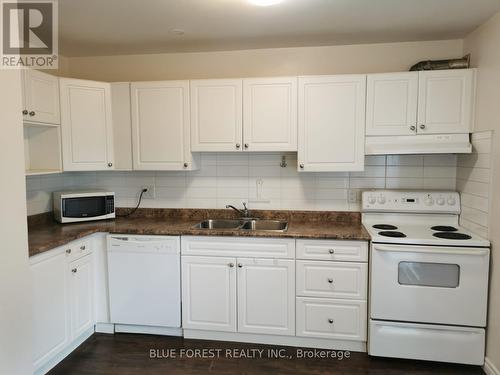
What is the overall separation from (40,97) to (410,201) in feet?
9.97

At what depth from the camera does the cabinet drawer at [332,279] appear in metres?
2.54

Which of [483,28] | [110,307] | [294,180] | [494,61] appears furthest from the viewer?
[294,180]

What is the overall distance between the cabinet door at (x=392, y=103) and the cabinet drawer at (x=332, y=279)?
1.06 metres

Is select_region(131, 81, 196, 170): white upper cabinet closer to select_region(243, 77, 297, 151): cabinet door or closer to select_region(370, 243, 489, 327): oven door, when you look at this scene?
select_region(243, 77, 297, 151): cabinet door

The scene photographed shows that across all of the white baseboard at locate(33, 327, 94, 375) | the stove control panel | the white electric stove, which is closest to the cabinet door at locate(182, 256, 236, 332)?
the white baseboard at locate(33, 327, 94, 375)

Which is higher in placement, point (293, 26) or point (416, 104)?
point (293, 26)

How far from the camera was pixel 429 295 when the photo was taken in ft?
7.84

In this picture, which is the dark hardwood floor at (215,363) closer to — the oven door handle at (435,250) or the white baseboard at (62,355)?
the white baseboard at (62,355)

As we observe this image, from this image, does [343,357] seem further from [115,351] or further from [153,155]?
[153,155]

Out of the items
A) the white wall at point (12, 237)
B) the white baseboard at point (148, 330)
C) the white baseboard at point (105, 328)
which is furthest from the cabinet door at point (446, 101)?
the white baseboard at point (105, 328)

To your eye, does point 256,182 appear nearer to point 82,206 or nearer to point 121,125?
point 121,125

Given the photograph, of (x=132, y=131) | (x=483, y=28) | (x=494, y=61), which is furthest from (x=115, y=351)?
(x=483, y=28)

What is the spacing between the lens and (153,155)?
299 cm

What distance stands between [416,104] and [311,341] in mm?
1994
